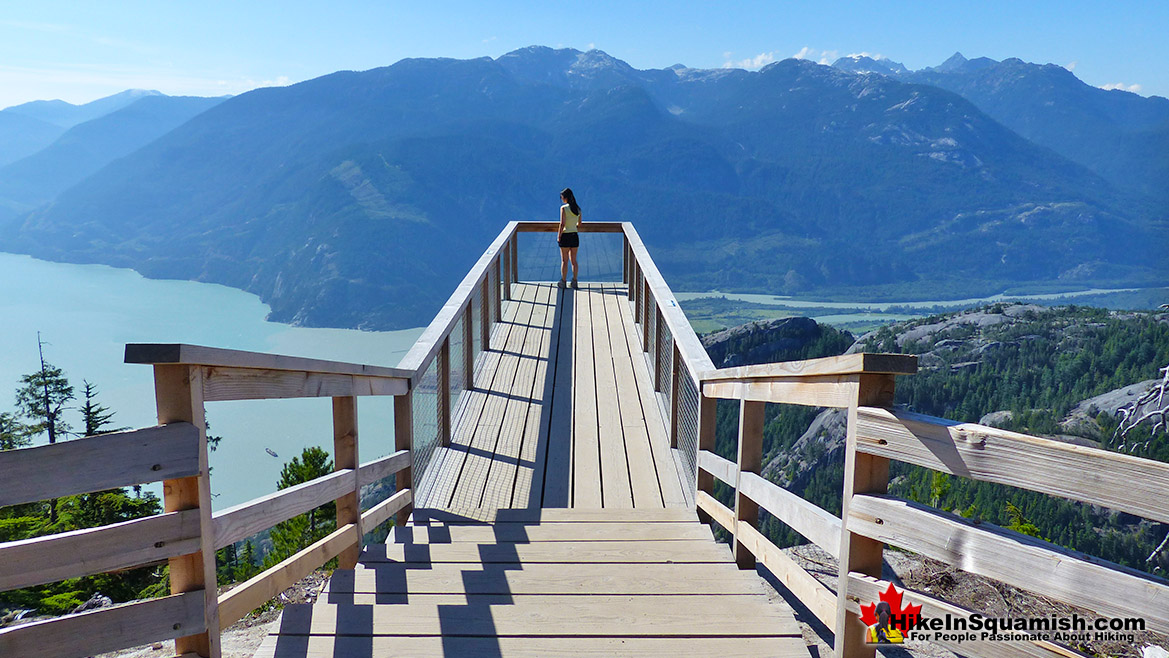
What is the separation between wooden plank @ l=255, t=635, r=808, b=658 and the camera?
202 cm

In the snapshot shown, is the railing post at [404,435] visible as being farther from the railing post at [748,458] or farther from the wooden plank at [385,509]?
the railing post at [748,458]

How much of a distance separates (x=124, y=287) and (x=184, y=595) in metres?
228

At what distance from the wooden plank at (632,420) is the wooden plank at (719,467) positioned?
1.99 feet

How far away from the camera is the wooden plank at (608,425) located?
435 cm

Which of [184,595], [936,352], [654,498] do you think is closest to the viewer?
[184,595]

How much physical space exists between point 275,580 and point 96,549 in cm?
67

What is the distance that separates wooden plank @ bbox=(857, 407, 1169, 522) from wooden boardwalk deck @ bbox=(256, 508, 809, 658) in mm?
740

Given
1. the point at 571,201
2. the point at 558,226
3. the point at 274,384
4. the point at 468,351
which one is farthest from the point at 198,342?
the point at 274,384

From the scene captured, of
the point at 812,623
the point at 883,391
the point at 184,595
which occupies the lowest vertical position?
the point at 812,623

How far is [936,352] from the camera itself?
63.1 metres

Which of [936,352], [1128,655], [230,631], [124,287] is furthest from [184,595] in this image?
[124,287]

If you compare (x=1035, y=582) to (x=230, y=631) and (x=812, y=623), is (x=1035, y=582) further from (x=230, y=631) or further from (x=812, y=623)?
(x=230, y=631)

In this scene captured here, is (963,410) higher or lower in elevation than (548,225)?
lower

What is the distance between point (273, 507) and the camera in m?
2.12
